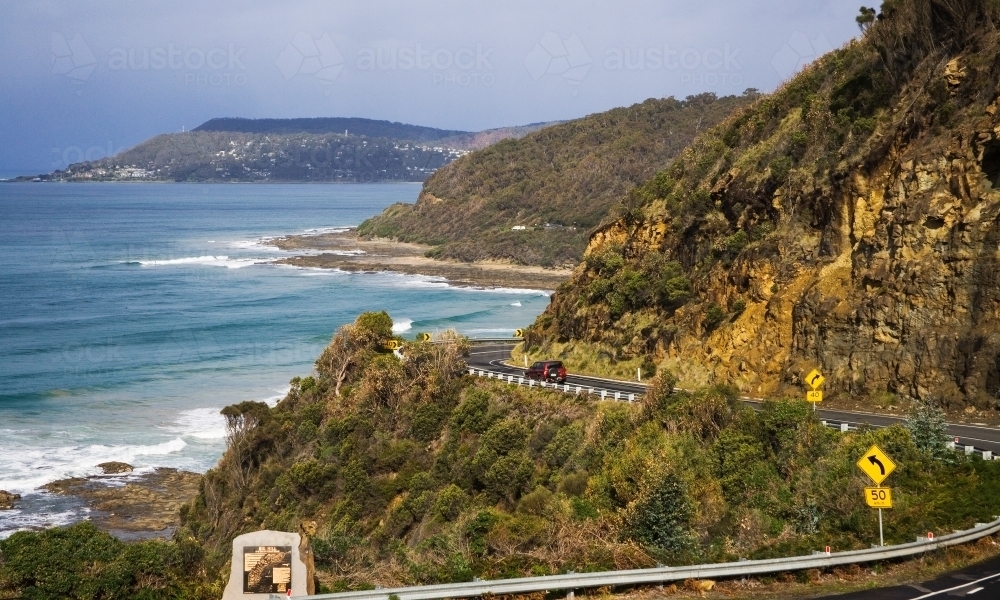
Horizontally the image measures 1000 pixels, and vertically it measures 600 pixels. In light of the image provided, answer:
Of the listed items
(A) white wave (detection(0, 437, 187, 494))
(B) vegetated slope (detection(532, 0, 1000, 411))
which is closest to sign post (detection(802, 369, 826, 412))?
(B) vegetated slope (detection(532, 0, 1000, 411))

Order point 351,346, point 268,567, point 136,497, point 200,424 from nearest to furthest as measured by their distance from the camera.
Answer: point 268,567 → point 136,497 → point 351,346 → point 200,424

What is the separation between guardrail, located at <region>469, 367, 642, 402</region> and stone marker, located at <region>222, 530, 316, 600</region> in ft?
56.0

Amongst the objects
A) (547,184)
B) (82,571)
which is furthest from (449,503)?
(547,184)

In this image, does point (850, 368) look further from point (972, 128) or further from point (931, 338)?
point (972, 128)

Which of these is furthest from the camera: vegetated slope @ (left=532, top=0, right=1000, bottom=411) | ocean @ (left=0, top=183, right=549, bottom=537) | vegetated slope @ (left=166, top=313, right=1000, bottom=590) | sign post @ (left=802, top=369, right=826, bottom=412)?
ocean @ (left=0, top=183, right=549, bottom=537)

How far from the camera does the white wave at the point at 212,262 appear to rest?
376 ft

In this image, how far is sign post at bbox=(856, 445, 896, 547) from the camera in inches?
644

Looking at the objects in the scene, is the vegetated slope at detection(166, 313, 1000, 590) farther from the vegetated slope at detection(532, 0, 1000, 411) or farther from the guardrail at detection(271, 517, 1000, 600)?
the vegetated slope at detection(532, 0, 1000, 411)

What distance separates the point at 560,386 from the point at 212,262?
91200mm

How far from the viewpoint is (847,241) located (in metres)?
30.8

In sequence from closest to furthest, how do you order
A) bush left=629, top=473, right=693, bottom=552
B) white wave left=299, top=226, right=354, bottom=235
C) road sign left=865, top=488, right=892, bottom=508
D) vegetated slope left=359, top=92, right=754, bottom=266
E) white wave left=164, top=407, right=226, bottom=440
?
road sign left=865, top=488, right=892, bottom=508 < bush left=629, top=473, right=693, bottom=552 < white wave left=164, top=407, right=226, bottom=440 < vegetated slope left=359, top=92, right=754, bottom=266 < white wave left=299, top=226, right=354, bottom=235

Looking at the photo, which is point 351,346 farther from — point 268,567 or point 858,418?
point 268,567

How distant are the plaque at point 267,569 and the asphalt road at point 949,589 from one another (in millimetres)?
7063

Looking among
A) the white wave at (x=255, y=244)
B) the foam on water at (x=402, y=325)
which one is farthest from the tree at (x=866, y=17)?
the white wave at (x=255, y=244)
